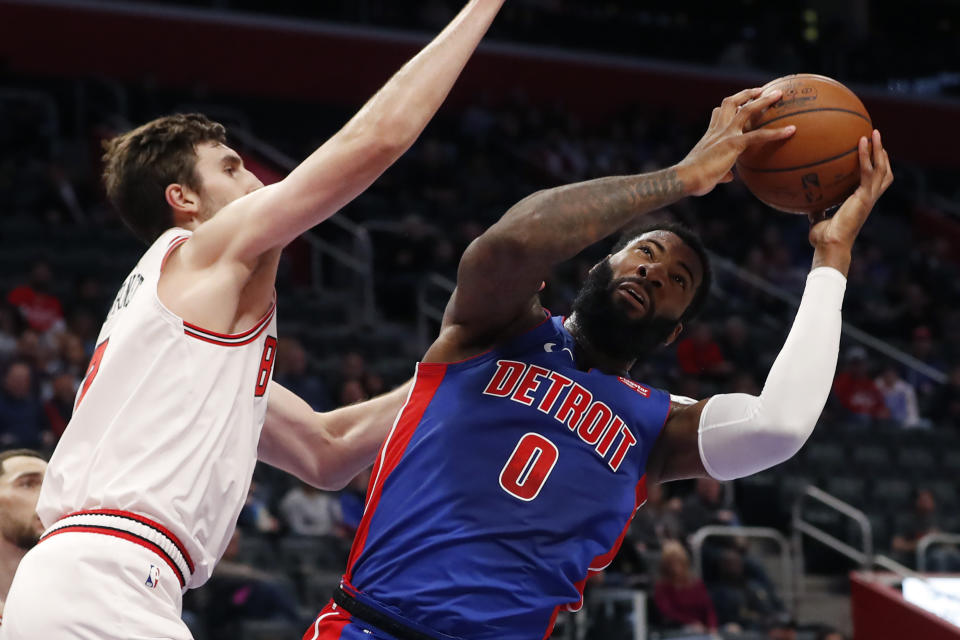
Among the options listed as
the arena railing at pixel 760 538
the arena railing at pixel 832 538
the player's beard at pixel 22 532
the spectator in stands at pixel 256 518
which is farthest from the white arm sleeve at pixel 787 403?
the arena railing at pixel 832 538

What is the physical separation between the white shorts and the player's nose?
1.45m

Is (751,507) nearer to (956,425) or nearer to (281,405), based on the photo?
(956,425)

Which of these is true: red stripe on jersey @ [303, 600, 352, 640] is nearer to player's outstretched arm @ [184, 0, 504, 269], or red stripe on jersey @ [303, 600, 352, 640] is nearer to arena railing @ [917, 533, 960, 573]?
player's outstretched arm @ [184, 0, 504, 269]

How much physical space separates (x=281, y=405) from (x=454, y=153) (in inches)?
A: 485

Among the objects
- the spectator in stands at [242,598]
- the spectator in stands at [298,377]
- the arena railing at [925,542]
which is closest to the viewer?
the spectator in stands at [242,598]

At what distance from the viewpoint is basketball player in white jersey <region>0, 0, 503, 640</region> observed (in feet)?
8.86

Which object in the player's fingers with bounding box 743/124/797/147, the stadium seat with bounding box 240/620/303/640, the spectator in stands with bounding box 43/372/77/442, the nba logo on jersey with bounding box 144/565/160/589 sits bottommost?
the stadium seat with bounding box 240/620/303/640

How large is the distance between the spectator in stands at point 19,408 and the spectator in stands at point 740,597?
16.4 ft

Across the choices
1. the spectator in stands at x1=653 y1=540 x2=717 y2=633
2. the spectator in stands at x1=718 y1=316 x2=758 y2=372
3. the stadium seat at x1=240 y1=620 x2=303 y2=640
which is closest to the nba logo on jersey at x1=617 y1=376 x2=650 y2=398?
the stadium seat at x1=240 y1=620 x2=303 y2=640

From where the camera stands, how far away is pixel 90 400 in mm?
2861

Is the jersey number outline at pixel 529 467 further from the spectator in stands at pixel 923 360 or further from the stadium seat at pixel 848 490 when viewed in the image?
the spectator in stands at pixel 923 360

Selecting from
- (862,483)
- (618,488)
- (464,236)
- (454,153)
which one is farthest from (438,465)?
(454,153)

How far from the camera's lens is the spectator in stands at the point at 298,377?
982 cm

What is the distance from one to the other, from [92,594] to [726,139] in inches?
73.4
